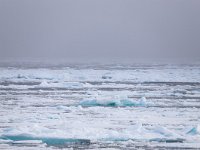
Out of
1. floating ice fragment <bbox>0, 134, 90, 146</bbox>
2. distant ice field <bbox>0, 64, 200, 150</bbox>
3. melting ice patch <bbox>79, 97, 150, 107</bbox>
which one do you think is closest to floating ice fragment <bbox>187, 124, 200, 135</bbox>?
distant ice field <bbox>0, 64, 200, 150</bbox>

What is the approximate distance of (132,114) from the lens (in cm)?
1262

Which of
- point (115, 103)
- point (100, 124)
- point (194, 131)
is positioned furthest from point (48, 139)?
point (115, 103)

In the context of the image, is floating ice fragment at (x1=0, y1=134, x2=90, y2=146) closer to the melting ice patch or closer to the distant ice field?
the distant ice field

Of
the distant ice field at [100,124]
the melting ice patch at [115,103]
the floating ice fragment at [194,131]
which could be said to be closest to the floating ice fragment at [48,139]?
the distant ice field at [100,124]

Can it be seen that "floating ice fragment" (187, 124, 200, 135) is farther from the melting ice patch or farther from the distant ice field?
the melting ice patch

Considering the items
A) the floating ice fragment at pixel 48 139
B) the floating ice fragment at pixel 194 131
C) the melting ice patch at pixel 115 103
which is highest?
the melting ice patch at pixel 115 103

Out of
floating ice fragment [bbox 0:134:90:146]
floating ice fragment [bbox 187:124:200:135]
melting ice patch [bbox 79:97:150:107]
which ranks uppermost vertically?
melting ice patch [bbox 79:97:150:107]

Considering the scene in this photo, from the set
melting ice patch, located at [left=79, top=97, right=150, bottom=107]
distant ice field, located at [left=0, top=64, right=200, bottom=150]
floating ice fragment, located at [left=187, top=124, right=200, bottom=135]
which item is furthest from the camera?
melting ice patch, located at [left=79, top=97, right=150, bottom=107]

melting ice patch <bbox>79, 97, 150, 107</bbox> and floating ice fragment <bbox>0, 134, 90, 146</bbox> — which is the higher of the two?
melting ice patch <bbox>79, 97, 150, 107</bbox>

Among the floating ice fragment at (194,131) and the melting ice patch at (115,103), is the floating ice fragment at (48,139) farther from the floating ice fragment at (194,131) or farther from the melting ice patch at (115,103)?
the melting ice patch at (115,103)

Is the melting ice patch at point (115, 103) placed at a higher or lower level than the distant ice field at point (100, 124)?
higher

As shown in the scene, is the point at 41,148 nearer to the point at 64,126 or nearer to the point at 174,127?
the point at 64,126

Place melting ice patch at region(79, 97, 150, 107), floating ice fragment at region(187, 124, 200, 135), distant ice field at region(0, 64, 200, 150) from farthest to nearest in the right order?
1. melting ice patch at region(79, 97, 150, 107)
2. floating ice fragment at region(187, 124, 200, 135)
3. distant ice field at region(0, 64, 200, 150)

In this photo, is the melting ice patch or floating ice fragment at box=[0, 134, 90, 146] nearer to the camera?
floating ice fragment at box=[0, 134, 90, 146]
